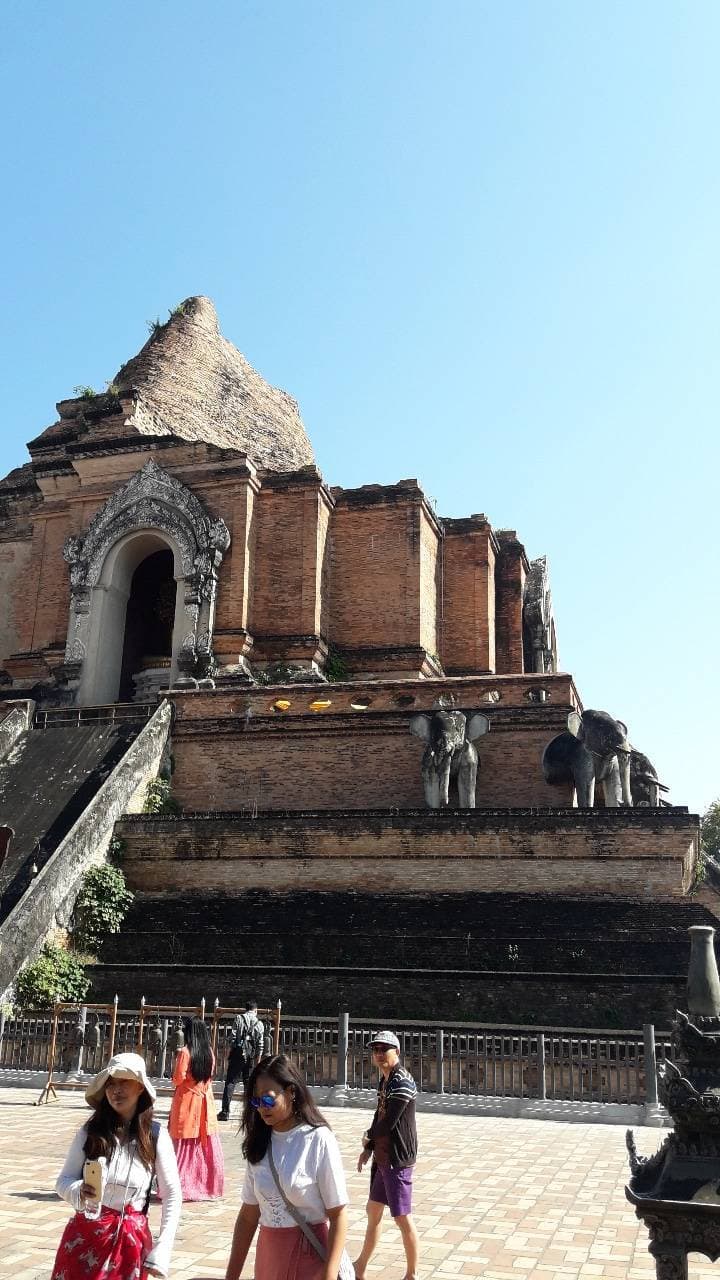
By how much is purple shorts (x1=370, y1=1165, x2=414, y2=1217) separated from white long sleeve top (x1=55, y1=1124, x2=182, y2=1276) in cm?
206

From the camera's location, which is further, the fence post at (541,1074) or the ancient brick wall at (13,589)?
the ancient brick wall at (13,589)

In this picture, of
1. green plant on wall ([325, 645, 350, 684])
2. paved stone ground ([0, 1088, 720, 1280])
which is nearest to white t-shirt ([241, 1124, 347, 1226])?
paved stone ground ([0, 1088, 720, 1280])

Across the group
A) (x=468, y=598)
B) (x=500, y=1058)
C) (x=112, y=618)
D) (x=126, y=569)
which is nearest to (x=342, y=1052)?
(x=500, y=1058)

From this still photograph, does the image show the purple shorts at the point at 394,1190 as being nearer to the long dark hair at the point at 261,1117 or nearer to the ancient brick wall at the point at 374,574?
the long dark hair at the point at 261,1117

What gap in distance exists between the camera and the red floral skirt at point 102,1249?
3.43 metres

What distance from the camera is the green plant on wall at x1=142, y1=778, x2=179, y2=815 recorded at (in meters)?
18.8

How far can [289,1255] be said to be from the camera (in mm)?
3559

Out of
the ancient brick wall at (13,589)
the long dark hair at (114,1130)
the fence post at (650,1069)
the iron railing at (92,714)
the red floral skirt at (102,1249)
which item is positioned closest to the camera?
the red floral skirt at (102,1249)

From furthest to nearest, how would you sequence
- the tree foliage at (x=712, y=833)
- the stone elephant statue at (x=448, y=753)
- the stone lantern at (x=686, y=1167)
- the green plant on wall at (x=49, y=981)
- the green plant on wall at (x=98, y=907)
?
the tree foliage at (x=712, y=833) < the stone elephant statue at (x=448, y=753) < the green plant on wall at (x=98, y=907) < the green plant on wall at (x=49, y=981) < the stone lantern at (x=686, y=1167)

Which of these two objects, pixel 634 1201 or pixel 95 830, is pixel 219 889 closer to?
pixel 95 830

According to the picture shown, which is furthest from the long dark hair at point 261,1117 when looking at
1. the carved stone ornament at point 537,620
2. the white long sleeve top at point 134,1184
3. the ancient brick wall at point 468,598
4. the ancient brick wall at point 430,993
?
the carved stone ornament at point 537,620

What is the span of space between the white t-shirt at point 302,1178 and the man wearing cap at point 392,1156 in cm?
194

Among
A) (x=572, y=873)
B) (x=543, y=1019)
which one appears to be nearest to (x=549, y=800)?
(x=572, y=873)

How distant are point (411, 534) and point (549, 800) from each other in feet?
26.6
